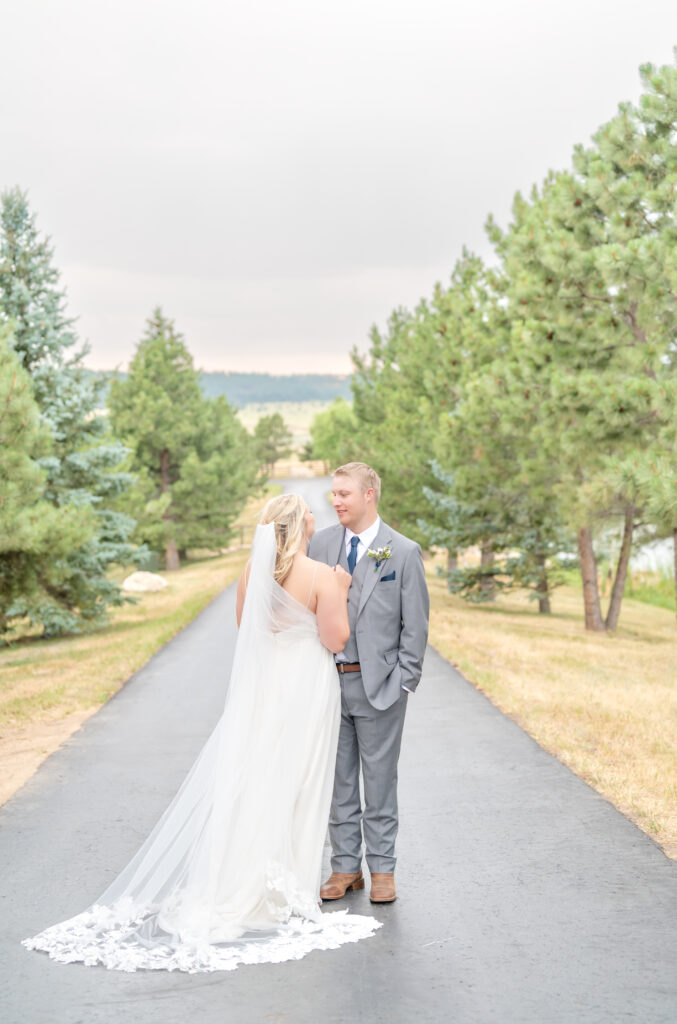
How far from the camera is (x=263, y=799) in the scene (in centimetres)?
543

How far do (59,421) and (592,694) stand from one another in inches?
504

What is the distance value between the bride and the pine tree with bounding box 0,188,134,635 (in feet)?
48.5

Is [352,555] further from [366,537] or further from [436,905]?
[436,905]

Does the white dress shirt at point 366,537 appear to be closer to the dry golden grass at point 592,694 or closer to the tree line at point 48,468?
the dry golden grass at point 592,694

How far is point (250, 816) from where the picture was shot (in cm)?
539

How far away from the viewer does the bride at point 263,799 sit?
5141 millimetres

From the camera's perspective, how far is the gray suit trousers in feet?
18.4

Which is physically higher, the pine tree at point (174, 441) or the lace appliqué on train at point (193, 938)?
the pine tree at point (174, 441)

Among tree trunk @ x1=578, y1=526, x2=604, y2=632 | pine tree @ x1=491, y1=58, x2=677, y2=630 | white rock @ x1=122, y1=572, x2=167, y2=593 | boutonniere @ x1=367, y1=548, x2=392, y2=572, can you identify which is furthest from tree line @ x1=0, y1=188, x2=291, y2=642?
boutonniere @ x1=367, y1=548, x2=392, y2=572

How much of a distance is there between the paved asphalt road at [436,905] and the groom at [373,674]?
0.27m

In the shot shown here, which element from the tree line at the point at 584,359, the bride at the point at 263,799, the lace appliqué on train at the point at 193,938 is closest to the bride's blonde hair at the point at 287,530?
the bride at the point at 263,799

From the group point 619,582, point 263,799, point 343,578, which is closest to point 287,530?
point 343,578

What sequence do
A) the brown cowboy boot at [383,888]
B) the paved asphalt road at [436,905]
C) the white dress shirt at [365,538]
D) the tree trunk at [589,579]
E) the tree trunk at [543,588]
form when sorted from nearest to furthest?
the paved asphalt road at [436,905] < the brown cowboy boot at [383,888] < the white dress shirt at [365,538] < the tree trunk at [589,579] < the tree trunk at [543,588]

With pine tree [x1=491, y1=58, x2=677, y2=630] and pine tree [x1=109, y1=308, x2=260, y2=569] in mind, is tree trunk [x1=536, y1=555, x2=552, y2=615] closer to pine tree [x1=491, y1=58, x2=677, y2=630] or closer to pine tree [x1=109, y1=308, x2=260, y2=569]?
pine tree [x1=491, y1=58, x2=677, y2=630]
